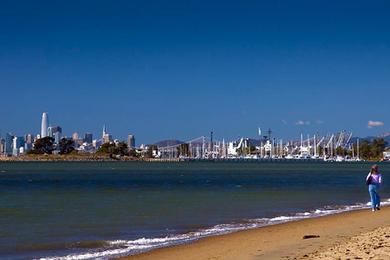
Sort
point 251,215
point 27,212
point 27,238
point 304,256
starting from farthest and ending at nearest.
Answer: point 27,212 → point 251,215 → point 27,238 → point 304,256

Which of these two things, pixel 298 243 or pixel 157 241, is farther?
pixel 157 241

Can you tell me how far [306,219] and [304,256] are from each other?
39.0 ft

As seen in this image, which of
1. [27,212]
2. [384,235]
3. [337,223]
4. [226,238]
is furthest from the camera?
[27,212]

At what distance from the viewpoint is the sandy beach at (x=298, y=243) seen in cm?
1382

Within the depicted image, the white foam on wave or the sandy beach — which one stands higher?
the sandy beach

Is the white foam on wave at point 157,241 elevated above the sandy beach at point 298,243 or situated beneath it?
situated beneath

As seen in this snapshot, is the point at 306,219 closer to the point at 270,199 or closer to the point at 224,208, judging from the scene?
the point at 224,208

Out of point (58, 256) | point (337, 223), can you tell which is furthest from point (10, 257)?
point (337, 223)

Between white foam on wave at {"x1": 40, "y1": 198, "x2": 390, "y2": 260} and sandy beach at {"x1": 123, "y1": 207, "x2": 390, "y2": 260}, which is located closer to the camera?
sandy beach at {"x1": 123, "y1": 207, "x2": 390, "y2": 260}

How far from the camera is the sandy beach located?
13.8 meters

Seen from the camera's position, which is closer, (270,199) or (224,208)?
(224,208)

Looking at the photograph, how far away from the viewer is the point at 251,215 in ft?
94.3

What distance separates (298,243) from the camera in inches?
666

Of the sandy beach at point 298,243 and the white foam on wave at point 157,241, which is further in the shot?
the white foam on wave at point 157,241
